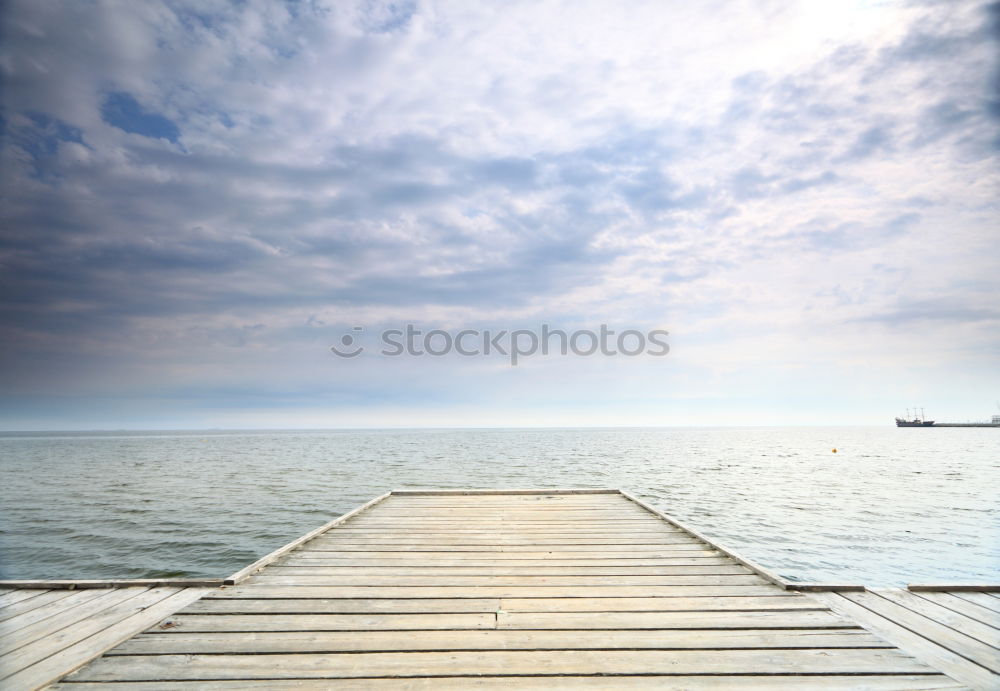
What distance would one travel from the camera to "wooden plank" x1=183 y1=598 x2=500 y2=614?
383cm

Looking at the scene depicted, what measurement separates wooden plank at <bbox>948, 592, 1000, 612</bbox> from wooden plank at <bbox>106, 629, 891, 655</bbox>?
64.3 inches

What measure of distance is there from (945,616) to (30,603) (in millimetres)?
7511

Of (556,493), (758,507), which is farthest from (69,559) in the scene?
(758,507)

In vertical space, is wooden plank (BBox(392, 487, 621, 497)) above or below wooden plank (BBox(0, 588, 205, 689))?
above

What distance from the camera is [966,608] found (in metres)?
3.99

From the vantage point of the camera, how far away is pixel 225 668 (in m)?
2.97

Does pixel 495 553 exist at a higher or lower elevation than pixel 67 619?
higher

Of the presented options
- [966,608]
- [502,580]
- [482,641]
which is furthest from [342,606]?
[966,608]

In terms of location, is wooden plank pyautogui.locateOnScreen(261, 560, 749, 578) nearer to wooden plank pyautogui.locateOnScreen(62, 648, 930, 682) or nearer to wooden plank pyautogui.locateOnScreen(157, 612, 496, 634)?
wooden plank pyautogui.locateOnScreen(157, 612, 496, 634)

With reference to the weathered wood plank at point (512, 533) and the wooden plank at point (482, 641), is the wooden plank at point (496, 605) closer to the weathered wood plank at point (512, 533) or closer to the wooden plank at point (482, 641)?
the wooden plank at point (482, 641)

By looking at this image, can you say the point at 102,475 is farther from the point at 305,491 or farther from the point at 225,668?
the point at 225,668

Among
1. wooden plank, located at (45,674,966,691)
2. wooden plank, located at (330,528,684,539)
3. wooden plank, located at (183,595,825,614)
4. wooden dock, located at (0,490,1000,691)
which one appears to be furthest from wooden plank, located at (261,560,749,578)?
wooden plank, located at (45,674,966,691)

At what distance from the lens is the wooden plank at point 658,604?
3844mm

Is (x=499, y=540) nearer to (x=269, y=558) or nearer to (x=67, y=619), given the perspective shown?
(x=269, y=558)
